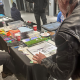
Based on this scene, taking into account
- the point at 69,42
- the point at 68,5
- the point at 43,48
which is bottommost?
the point at 43,48

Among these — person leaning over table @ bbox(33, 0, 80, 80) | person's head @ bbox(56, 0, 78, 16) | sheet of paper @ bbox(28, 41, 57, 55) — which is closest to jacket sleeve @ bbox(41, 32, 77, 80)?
person leaning over table @ bbox(33, 0, 80, 80)

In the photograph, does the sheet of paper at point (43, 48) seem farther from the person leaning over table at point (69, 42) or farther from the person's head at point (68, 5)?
the person's head at point (68, 5)

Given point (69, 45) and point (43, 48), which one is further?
point (43, 48)

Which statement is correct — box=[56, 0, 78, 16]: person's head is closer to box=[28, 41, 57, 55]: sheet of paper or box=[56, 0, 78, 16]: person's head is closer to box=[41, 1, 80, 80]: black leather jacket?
box=[41, 1, 80, 80]: black leather jacket

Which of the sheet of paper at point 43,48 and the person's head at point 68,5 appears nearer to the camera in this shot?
the person's head at point 68,5

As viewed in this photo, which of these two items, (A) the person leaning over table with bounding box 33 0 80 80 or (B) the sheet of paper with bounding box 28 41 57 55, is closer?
(A) the person leaning over table with bounding box 33 0 80 80

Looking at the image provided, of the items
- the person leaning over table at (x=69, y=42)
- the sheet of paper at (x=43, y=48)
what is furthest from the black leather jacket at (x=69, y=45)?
the sheet of paper at (x=43, y=48)

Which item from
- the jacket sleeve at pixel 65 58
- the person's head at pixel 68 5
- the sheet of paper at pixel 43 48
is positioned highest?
the person's head at pixel 68 5

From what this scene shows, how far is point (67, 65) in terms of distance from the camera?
555mm

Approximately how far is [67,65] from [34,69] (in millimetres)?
502

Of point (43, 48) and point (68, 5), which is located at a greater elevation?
point (68, 5)

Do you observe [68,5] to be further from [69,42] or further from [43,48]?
[43,48]

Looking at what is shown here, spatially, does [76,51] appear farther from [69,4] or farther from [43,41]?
[43,41]

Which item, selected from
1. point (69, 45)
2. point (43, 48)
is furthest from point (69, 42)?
point (43, 48)
